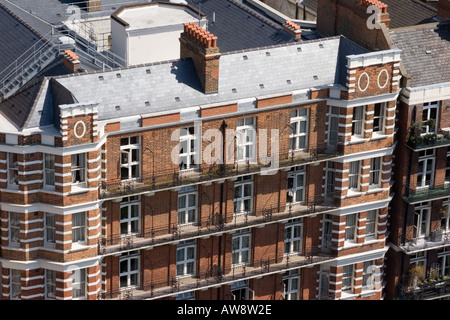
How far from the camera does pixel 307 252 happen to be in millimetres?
115625

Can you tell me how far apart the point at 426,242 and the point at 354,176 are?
8.47 meters

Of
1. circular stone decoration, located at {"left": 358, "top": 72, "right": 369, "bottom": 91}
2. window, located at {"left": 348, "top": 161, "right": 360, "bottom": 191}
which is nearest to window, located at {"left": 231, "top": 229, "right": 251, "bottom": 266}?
window, located at {"left": 348, "top": 161, "right": 360, "bottom": 191}

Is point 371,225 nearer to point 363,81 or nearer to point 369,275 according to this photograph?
point 369,275

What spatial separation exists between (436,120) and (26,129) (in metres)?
30.3

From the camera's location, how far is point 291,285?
117 metres

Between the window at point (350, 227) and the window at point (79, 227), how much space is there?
786 inches

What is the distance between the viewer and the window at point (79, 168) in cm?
10456

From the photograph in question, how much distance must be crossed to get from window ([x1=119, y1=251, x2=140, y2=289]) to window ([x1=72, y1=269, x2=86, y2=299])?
296 cm

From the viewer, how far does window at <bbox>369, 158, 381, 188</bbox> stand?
114812 mm

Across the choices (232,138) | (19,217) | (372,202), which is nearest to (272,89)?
(232,138)

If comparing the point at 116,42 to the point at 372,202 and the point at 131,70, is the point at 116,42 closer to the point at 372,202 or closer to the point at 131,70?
the point at 131,70

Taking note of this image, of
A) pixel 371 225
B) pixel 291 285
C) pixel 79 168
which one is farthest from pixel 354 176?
pixel 79 168

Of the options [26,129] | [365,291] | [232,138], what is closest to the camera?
[26,129]

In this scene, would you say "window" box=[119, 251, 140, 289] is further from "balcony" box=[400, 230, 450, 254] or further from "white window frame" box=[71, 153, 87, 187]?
"balcony" box=[400, 230, 450, 254]
